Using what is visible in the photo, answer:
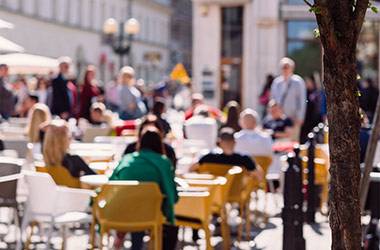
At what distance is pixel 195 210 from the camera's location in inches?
369

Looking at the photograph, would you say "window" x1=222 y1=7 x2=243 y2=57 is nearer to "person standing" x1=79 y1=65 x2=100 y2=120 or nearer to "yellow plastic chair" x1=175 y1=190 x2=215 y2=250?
"person standing" x1=79 y1=65 x2=100 y2=120

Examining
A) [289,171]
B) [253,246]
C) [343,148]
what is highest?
[343,148]

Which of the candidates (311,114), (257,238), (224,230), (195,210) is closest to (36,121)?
(257,238)

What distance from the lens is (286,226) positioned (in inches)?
351

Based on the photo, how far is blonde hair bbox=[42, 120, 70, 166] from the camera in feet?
34.3

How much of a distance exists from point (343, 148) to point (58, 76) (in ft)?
49.6

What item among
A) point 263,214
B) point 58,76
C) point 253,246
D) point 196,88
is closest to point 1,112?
point 58,76

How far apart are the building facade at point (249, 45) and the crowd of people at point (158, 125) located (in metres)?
7.58

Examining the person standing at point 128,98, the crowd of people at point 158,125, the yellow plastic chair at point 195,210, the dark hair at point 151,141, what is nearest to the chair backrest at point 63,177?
the crowd of people at point 158,125

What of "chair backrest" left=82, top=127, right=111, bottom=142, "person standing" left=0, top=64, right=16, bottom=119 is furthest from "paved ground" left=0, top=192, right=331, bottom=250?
"person standing" left=0, top=64, right=16, bottom=119

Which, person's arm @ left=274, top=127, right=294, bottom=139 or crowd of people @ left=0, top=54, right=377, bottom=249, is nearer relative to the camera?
crowd of people @ left=0, top=54, right=377, bottom=249

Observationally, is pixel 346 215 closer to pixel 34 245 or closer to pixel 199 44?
pixel 34 245

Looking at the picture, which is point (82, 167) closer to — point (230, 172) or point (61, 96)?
point (230, 172)

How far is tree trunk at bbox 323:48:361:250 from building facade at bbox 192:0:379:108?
28777 millimetres
